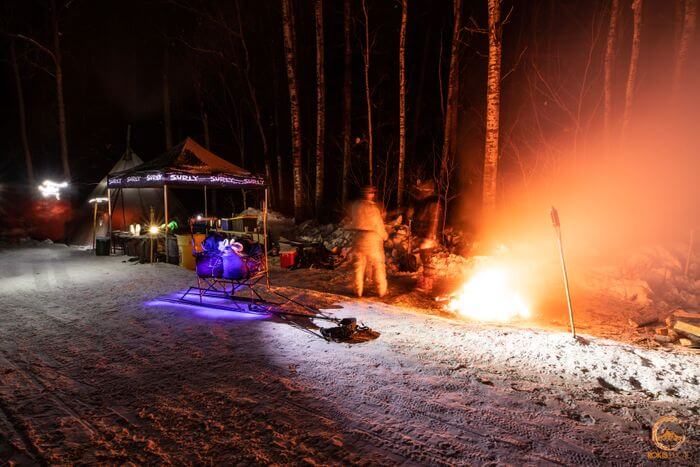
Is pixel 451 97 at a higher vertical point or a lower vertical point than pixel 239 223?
higher

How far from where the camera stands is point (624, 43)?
13742 mm

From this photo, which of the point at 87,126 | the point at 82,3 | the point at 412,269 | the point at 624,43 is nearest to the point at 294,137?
the point at 412,269

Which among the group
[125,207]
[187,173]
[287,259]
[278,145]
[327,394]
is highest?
[278,145]

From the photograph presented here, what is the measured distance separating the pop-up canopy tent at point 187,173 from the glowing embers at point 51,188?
10.3 m

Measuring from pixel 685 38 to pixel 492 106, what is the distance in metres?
6.32

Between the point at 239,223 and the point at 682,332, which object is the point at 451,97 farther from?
the point at 682,332

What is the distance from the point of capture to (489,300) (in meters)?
7.79

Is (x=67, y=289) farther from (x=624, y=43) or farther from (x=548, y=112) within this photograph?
(x=624, y=43)

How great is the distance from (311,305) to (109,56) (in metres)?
28.5

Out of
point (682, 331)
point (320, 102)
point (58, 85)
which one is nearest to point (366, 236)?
point (682, 331)

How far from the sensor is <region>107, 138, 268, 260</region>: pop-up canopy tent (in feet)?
37.3

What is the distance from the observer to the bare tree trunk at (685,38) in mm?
11094

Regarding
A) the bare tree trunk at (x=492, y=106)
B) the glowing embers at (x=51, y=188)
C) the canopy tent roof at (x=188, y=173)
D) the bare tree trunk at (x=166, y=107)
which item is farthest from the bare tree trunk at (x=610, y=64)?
the glowing embers at (x=51, y=188)

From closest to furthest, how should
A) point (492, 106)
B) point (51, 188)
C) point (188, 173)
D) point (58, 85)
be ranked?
1. point (492, 106)
2. point (188, 173)
3. point (51, 188)
4. point (58, 85)
